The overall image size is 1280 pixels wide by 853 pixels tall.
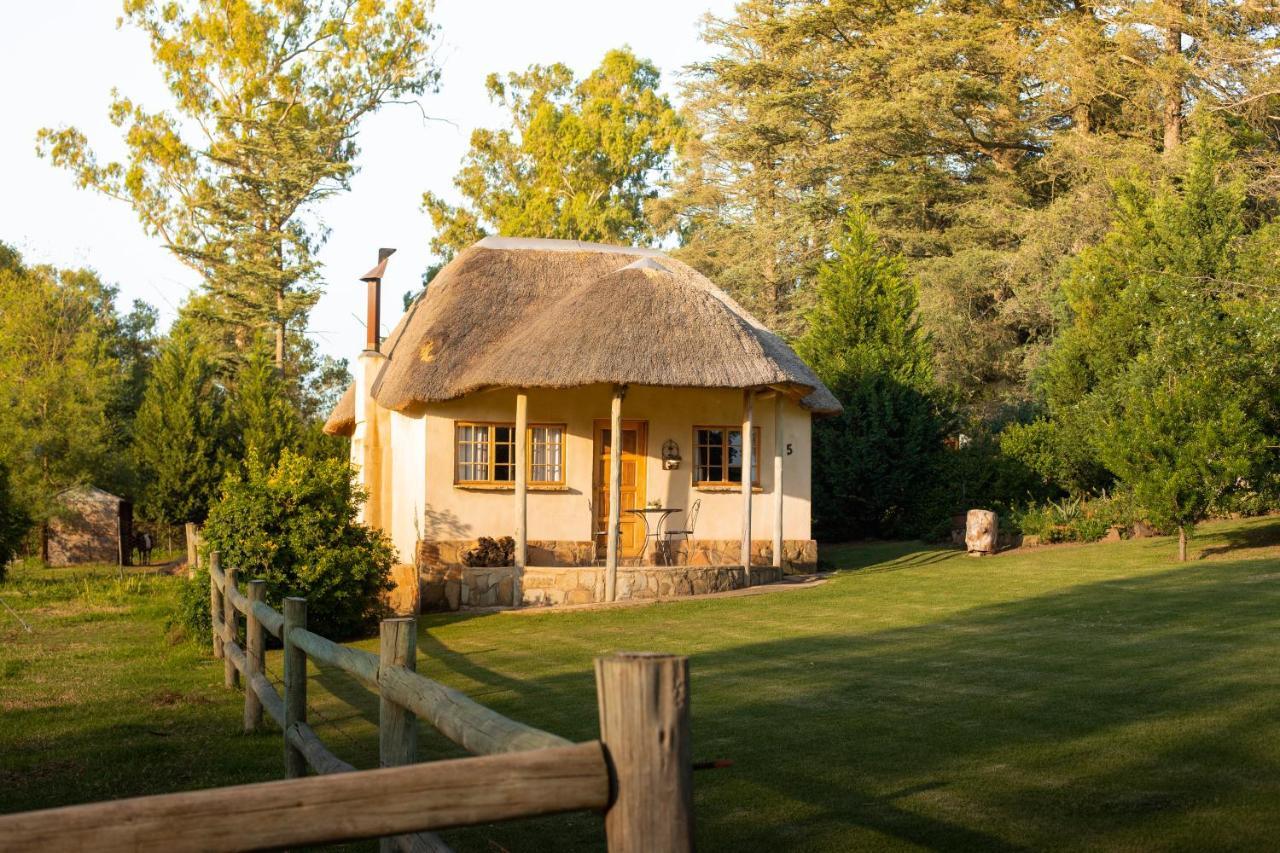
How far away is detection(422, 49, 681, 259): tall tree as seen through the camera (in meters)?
41.5

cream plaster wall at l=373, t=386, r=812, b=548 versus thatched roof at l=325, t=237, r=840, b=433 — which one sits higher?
thatched roof at l=325, t=237, r=840, b=433

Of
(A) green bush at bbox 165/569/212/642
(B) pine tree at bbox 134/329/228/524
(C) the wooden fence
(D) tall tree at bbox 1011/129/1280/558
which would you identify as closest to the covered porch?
(A) green bush at bbox 165/569/212/642

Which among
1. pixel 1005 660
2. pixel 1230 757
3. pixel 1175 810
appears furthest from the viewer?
pixel 1005 660

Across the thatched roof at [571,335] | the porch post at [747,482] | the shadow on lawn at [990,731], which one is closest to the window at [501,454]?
the thatched roof at [571,335]

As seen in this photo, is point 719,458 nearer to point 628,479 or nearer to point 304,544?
point 628,479

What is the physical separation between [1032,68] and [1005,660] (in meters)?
22.6

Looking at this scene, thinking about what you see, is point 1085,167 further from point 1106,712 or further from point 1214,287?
point 1106,712

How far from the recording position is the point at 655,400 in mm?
18203

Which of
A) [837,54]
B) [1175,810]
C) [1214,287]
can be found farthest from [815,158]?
[1175,810]

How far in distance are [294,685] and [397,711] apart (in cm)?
229

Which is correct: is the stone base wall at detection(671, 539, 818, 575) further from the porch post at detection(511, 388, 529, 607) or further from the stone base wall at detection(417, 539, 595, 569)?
the porch post at detection(511, 388, 529, 607)

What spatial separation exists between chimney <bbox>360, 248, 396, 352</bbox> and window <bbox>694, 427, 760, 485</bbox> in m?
5.39

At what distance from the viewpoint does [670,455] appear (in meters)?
18.2

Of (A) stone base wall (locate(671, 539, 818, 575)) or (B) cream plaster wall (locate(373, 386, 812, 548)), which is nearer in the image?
(B) cream plaster wall (locate(373, 386, 812, 548))
